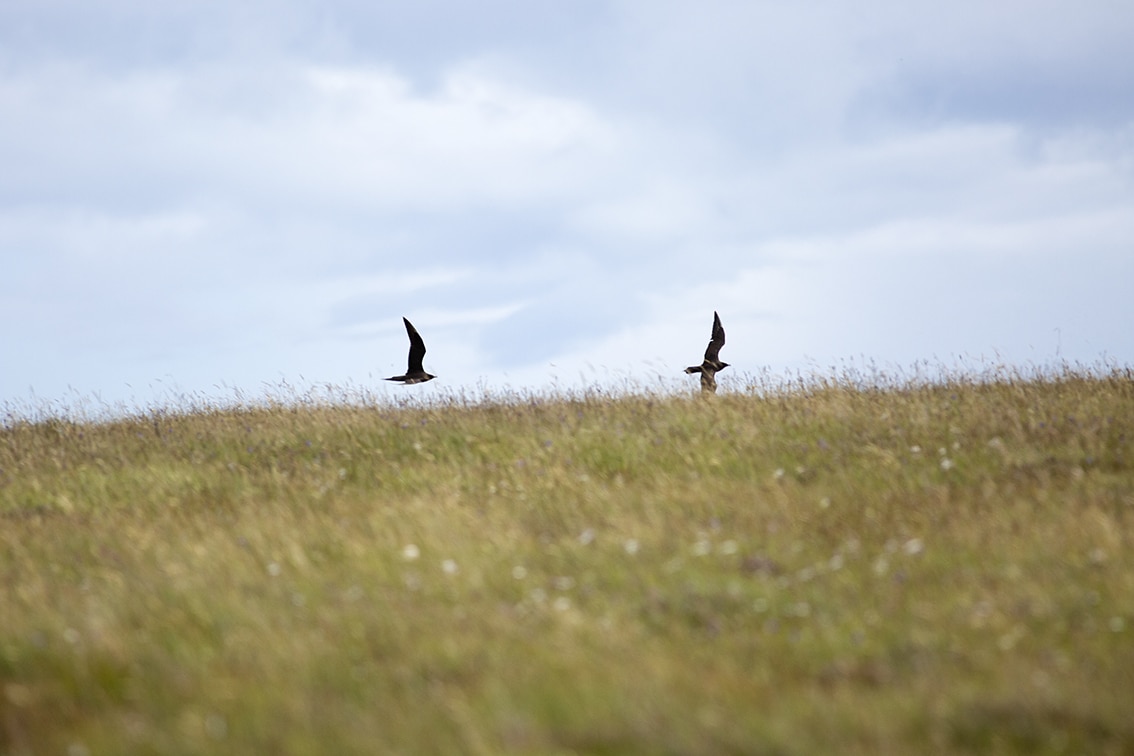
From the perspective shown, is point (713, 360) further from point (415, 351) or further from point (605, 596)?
point (605, 596)

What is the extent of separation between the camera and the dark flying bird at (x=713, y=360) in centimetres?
1352

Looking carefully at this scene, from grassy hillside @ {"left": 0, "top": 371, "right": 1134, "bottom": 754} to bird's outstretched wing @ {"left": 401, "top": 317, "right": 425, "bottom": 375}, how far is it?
3.73 meters

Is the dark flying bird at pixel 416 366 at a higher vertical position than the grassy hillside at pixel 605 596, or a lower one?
higher

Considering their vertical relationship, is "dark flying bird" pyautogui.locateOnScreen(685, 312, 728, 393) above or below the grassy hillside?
above

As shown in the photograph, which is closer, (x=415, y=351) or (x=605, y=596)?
(x=605, y=596)

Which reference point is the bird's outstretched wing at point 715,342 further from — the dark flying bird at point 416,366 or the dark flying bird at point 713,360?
the dark flying bird at point 416,366

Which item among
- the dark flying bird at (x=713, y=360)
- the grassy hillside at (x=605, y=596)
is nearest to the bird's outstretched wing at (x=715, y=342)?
the dark flying bird at (x=713, y=360)

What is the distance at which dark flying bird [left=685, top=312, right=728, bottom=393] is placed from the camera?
532 inches

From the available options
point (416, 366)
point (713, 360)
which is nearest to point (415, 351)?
point (416, 366)

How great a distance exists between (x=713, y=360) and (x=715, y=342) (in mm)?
255

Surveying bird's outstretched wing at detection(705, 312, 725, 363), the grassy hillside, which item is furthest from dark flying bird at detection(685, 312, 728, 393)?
the grassy hillside

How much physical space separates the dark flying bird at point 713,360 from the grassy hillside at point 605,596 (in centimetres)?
332

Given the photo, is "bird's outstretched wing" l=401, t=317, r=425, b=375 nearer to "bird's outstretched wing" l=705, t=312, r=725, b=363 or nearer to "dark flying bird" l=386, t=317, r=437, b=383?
"dark flying bird" l=386, t=317, r=437, b=383

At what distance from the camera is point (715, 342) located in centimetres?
1366
